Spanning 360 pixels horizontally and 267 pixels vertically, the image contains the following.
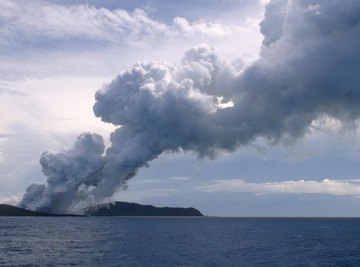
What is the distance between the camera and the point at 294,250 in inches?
4437

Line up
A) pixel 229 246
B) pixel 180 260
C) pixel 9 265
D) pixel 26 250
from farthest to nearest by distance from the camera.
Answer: pixel 229 246
pixel 26 250
pixel 180 260
pixel 9 265

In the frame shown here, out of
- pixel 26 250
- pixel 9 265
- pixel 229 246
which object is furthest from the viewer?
pixel 229 246

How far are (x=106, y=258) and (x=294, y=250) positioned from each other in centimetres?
4780

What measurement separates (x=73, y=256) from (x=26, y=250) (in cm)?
1807

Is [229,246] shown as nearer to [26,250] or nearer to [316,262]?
[316,262]

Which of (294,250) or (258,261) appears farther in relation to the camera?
(294,250)

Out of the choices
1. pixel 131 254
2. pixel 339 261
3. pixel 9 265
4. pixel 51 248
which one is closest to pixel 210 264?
pixel 131 254

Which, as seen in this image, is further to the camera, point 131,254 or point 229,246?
point 229,246

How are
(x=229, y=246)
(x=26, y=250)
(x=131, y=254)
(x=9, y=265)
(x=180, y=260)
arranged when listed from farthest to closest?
1. (x=229, y=246)
2. (x=26, y=250)
3. (x=131, y=254)
4. (x=180, y=260)
5. (x=9, y=265)

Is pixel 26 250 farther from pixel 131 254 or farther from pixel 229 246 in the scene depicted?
pixel 229 246

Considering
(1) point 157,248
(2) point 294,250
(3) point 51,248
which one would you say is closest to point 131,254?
(1) point 157,248

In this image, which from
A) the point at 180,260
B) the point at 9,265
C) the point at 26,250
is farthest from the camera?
the point at 26,250

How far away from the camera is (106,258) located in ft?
298

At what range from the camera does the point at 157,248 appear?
11231 cm
